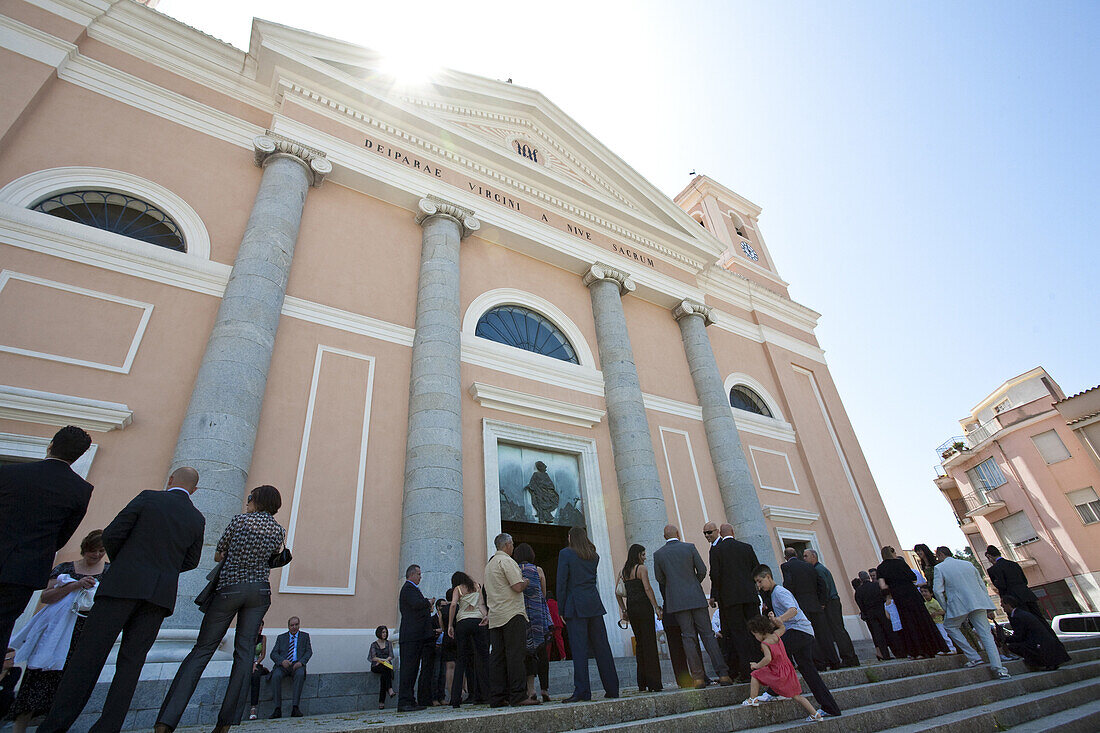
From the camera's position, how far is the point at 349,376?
8.59 metres

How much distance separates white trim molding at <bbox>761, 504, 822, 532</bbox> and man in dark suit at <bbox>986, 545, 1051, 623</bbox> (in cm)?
599

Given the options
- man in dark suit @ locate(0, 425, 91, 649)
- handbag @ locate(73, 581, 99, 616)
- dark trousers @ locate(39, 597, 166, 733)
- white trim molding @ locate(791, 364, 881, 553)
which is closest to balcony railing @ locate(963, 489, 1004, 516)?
white trim molding @ locate(791, 364, 881, 553)

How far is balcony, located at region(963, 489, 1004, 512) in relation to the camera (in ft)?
87.4

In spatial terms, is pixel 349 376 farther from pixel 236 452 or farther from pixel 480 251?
pixel 480 251

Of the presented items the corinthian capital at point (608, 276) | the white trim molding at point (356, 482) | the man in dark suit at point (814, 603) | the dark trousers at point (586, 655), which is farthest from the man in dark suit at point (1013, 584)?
the corinthian capital at point (608, 276)

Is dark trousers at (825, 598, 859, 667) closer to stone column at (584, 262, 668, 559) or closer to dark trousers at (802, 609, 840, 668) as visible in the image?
dark trousers at (802, 609, 840, 668)

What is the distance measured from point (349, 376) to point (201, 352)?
195 cm

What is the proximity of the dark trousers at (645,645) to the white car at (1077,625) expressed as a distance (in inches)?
677

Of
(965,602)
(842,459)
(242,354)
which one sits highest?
(842,459)

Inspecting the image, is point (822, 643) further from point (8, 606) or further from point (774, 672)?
point (8, 606)

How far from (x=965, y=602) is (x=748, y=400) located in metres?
9.21

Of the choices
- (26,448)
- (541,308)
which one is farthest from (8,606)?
(541,308)

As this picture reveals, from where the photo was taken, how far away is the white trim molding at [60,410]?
6.07 metres

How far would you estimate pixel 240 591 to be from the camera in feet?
11.6
